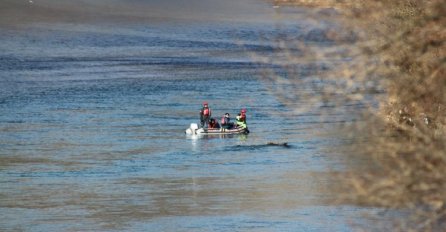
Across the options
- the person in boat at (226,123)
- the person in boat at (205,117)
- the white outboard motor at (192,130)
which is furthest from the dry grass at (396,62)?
the person in boat at (226,123)

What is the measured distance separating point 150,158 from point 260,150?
338cm

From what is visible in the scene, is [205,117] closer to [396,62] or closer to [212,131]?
[212,131]

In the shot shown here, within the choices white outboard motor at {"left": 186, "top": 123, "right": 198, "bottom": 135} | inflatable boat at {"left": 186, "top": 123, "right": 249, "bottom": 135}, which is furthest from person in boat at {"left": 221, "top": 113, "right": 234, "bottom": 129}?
white outboard motor at {"left": 186, "top": 123, "right": 198, "bottom": 135}

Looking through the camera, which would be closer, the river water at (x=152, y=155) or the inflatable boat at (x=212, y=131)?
the river water at (x=152, y=155)

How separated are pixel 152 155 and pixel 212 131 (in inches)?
166

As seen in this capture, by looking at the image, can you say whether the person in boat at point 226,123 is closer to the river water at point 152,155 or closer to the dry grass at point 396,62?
the river water at point 152,155

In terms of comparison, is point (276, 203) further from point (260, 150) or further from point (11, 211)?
point (260, 150)

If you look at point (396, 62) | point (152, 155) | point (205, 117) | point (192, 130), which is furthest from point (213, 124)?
point (396, 62)

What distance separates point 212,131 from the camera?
37375mm

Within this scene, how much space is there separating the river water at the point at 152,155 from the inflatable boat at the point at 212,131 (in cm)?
29

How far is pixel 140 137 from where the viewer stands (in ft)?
121

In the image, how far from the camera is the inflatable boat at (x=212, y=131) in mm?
36906

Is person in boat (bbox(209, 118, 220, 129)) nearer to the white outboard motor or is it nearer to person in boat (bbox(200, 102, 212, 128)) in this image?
person in boat (bbox(200, 102, 212, 128))

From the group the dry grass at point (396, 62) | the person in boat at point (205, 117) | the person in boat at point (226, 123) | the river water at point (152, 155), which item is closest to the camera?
the dry grass at point (396, 62)
